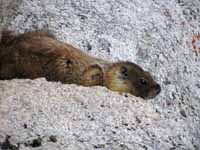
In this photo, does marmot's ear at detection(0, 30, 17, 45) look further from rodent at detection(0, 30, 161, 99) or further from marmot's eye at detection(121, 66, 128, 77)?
marmot's eye at detection(121, 66, 128, 77)

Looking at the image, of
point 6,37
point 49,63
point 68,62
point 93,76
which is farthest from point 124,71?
point 6,37

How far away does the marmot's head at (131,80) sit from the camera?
684 centimetres

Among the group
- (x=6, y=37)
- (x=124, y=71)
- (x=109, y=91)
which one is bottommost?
(x=109, y=91)

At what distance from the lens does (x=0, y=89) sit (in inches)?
229

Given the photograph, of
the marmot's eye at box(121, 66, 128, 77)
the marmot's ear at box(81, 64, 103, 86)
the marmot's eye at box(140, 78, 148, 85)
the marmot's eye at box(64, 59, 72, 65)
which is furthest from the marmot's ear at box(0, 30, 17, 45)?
the marmot's eye at box(140, 78, 148, 85)

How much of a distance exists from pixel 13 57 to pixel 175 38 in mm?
2381

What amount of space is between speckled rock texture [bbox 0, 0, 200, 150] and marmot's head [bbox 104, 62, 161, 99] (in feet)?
0.53

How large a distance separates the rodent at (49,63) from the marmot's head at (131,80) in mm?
10

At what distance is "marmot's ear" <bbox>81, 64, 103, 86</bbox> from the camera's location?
21.5 ft

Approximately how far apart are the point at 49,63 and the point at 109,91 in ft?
2.12

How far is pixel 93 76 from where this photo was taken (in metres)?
6.62

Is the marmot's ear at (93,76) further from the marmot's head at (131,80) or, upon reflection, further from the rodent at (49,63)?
the marmot's head at (131,80)

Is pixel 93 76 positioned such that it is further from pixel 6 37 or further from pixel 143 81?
pixel 6 37

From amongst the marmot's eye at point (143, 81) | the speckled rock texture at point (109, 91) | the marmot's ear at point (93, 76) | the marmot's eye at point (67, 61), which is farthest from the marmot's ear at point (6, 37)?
the marmot's eye at point (143, 81)
